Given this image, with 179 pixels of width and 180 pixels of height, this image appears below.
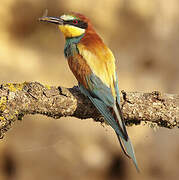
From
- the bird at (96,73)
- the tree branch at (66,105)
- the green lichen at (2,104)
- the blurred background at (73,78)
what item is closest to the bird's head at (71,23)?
the bird at (96,73)

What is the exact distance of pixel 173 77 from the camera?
23.1ft

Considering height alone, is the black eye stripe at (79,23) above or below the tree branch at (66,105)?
above

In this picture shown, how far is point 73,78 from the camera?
18.9 feet

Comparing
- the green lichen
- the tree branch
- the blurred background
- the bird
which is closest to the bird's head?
the bird

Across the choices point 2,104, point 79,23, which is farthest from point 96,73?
A: point 2,104

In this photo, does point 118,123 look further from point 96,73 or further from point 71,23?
point 71,23

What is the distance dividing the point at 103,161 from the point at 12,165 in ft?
4.25

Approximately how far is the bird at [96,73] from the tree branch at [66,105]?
0.24 ft

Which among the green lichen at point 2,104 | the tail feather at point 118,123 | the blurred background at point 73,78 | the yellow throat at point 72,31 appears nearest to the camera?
the green lichen at point 2,104

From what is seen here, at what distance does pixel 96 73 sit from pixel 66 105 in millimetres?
453

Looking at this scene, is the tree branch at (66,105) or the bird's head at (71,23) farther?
the bird's head at (71,23)

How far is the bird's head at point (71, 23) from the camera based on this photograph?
306 cm

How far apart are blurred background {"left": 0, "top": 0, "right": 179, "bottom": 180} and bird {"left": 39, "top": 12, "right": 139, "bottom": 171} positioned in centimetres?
239

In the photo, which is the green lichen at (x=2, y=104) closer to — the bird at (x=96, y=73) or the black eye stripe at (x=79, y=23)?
the bird at (x=96, y=73)
